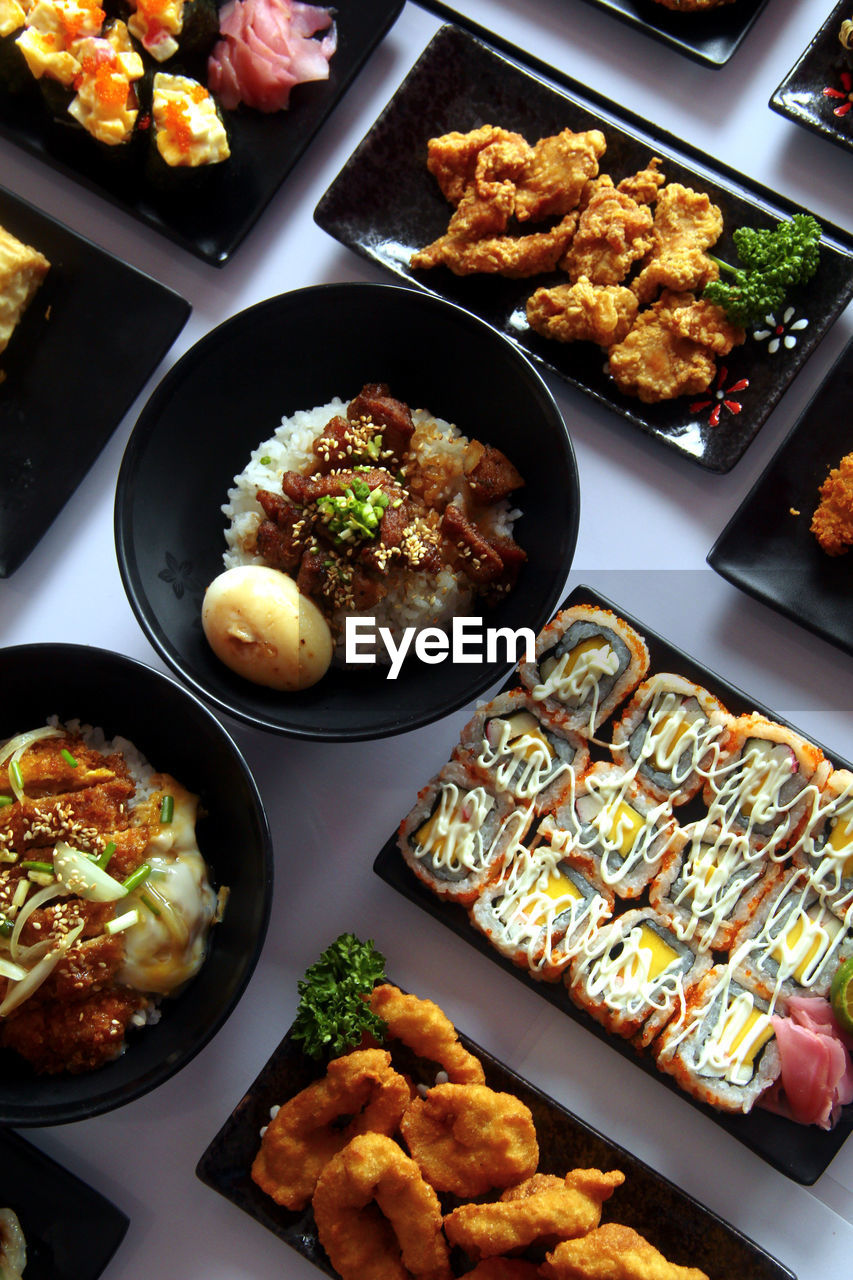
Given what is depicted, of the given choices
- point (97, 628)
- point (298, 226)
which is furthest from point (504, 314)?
point (97, 628)

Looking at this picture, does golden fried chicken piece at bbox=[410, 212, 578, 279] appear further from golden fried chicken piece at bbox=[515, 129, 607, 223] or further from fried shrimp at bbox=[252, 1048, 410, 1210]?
fried shrimp at bbox=[252, 1048, 410, 1210]

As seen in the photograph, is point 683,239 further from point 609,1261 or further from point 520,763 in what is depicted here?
point 609,1261

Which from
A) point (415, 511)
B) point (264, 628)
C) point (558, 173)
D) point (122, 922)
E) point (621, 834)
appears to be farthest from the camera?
point (558, 173)

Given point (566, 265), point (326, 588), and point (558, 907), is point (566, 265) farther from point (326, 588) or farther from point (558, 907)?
point (558, 907)

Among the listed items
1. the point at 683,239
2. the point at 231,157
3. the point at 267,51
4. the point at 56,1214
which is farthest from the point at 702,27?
the point at 56,1214

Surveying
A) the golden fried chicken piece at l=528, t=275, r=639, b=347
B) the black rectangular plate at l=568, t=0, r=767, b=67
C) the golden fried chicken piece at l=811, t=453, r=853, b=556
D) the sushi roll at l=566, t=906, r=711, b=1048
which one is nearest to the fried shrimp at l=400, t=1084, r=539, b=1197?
the sushi roll at l=566, t=906, r=711, b=1048

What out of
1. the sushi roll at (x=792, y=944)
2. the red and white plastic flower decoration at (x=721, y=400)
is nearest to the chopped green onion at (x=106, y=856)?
the sushi roll at (x=792, y=944)

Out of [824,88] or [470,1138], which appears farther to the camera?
[824,88]

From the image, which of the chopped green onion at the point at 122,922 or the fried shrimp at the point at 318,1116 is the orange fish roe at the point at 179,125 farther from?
the fried shrimp at the point at 318,1116
